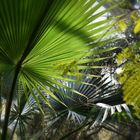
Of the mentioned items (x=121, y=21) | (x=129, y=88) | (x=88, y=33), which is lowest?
(x=129, y=88)

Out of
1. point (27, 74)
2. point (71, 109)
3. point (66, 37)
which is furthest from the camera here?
point (71, 109)

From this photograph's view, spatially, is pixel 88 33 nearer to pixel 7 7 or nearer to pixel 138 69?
pixel 7 7

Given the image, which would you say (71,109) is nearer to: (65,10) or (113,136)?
(65,10)

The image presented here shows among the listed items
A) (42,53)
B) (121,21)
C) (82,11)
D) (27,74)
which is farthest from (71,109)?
(121,21)

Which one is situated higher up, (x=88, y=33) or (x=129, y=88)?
(x=88, y=33)

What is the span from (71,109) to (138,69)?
1.72m

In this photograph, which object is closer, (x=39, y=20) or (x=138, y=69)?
(x=138, y=69)

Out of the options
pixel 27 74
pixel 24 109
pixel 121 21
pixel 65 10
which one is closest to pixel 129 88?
pixel 121 21

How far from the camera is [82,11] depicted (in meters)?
1.09

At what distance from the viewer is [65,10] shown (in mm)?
1059

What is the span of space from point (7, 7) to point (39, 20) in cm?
11

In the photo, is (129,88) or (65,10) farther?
(65,10)

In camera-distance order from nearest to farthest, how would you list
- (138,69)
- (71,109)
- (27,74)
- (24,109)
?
(138,69), (27,74), (71,109), (24,109)

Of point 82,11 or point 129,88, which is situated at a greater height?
point 82,11
